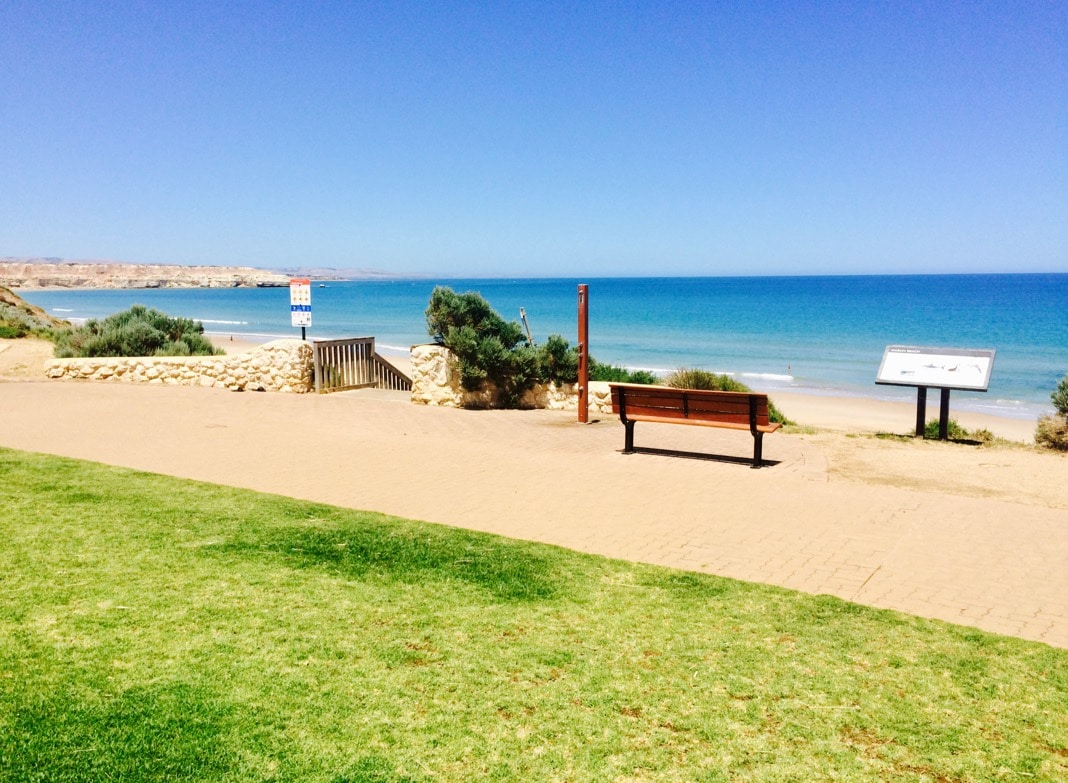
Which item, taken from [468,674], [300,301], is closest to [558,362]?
[300,301]

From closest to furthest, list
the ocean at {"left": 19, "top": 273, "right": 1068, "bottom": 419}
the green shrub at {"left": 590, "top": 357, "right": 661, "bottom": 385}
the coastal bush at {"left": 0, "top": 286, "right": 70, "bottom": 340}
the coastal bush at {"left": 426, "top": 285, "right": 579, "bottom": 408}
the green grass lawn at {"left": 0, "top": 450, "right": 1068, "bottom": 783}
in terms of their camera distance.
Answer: the green grass lawn at {"left": 0, "top": 450, "right": 1068, "bottom": 783} < the coastal bush at {"left": 426, "top": 285, "right": 579, "bottom": 408} < the green shrub at {"left": 590, "top": 357, "right": 661, "bottom": 385} < the coastal bush at {"left": 0, "top": 286, "right": 70, "bottom": 340} < the ocean at {"left": 19, "top": 273, "right": 1068, "bottom": 419}

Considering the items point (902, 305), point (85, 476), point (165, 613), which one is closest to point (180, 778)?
point (165, 613)

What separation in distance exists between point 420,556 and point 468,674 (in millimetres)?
1994

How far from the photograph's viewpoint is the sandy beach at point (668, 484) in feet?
20.0

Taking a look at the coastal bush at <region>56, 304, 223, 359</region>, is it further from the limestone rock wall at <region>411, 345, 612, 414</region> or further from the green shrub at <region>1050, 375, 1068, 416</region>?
the green shrub at <region>1050, 375, 1068, 416</region>

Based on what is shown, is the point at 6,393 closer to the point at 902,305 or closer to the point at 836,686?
the point at 836,686

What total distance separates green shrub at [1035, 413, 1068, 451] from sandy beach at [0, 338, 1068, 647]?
0.33m

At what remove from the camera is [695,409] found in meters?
10.2

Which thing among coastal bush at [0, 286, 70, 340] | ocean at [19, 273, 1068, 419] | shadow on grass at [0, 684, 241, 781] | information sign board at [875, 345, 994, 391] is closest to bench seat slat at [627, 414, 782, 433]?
information sign board at [875, 345, 994, 391]

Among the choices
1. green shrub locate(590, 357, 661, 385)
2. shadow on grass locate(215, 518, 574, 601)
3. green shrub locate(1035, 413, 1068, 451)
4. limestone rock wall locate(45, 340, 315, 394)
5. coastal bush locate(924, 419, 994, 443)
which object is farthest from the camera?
limestone rock wall locate(45, 340, 315, 394)

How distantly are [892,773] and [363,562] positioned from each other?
3718mm

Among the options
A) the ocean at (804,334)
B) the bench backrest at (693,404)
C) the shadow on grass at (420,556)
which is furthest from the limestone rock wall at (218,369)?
the ocean at (804,334)

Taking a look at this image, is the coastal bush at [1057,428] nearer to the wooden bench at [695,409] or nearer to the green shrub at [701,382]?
the wooden bench at [695,409]

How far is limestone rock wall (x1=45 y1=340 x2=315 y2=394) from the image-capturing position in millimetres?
16000
